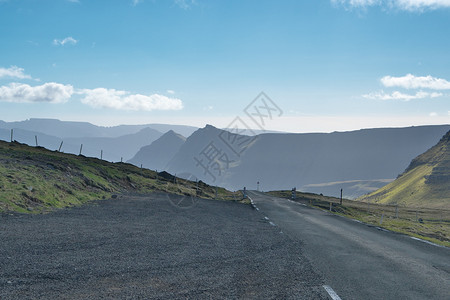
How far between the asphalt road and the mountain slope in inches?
4995

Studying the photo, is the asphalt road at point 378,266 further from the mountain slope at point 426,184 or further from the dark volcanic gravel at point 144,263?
the mountain slope at point 426,184

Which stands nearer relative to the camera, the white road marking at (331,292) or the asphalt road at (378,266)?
the white road marking at (331,292)

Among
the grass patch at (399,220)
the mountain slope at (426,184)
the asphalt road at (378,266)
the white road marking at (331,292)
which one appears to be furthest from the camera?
the mountain slope at (426,184)

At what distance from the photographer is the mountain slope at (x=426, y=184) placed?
138 metres

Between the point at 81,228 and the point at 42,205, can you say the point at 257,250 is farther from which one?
the point at 42,205

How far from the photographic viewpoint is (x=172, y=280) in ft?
25.5

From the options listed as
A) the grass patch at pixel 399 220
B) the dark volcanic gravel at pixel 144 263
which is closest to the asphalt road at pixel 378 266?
the dark volcanic gravel at pixel 144 263

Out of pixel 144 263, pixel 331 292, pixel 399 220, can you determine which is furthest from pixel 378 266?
pixel 399 220

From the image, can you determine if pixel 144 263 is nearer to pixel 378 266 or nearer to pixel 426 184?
pixel 378 266

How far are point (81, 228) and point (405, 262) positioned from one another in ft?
37.2

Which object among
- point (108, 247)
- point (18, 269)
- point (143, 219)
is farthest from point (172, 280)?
point (143, 219)

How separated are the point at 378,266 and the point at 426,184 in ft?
538

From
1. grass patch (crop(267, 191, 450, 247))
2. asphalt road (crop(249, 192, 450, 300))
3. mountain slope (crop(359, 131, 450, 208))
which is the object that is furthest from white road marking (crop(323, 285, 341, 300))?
mountain slope (crop(359, 131, 450, 208))

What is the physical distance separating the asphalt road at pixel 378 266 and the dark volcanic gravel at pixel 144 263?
1.87 ft
